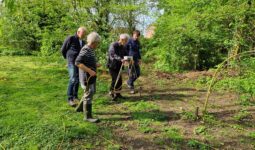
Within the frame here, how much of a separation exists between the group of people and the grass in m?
0.30

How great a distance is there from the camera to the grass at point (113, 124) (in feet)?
17.3

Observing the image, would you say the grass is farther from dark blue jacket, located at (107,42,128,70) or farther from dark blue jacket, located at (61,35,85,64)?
dark blue jacket, located at (61,35,85,64)

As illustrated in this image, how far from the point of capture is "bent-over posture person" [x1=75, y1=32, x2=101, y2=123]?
5980 mm

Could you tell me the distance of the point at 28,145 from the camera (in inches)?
203

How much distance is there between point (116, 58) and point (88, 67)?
4.88 feet

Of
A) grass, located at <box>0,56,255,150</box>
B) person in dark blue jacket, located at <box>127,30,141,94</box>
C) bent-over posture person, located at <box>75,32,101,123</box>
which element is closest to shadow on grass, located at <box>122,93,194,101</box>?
grass, located at <box>0,56,255,150</box>

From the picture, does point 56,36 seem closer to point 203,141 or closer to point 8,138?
point 8,138

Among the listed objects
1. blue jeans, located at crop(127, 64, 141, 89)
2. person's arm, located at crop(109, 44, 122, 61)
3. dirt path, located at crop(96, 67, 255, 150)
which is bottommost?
dirt path, located at crop(96, 67, 255, 150)

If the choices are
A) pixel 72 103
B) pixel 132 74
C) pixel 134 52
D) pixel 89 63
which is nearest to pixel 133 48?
pixel 134 52

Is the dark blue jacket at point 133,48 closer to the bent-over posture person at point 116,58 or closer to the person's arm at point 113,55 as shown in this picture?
the bent-over posture person at point 116,58

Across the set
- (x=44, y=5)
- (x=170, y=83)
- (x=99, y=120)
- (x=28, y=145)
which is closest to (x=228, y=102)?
(x=170, y=83)

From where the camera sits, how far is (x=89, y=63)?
6117 mm

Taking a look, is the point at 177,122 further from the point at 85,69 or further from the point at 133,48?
the point at 133,48

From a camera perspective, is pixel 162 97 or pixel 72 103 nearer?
pixel 72 103
